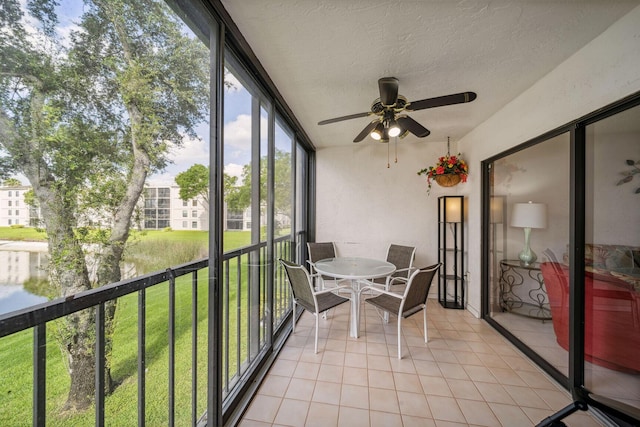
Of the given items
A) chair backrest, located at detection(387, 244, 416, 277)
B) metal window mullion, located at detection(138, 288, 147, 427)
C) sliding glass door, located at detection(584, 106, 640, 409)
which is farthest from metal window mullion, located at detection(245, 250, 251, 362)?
sliding glass door, located at detection(584, 106, 640, 409)

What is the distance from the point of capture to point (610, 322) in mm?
1707

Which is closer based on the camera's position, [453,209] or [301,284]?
[301,284]

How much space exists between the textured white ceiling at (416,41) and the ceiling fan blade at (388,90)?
199 millimetres

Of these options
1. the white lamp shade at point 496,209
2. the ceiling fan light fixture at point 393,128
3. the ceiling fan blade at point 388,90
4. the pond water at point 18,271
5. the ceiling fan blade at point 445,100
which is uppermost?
the ceiling fan blade at point 388,90

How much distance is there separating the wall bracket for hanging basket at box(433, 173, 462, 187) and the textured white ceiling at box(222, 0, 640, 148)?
121 cm

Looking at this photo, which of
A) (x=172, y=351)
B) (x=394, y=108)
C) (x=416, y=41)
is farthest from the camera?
(x=394, y=108)

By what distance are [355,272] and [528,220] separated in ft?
5.91

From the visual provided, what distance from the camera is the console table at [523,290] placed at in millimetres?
2336

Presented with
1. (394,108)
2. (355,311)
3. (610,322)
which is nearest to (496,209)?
(610,322)

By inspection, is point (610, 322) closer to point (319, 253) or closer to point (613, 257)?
point (613, 257)

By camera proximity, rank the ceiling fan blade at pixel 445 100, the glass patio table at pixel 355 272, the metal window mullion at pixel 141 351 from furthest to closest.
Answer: the glass patio table at pixel 355 272, the ceiling fan blade at pixel 445 100, the metal window mullion at pixel 141 351

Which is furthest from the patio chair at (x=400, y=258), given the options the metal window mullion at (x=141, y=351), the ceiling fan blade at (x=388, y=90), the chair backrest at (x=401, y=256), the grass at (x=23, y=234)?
the grass at (x=23, y=234)

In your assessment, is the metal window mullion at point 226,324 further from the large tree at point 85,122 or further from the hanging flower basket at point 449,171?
the hanging flower basket at point 449,171

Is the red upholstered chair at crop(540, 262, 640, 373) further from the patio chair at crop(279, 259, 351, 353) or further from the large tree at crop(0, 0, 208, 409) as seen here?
the large tree at crop(0, 0, 208, 409)
